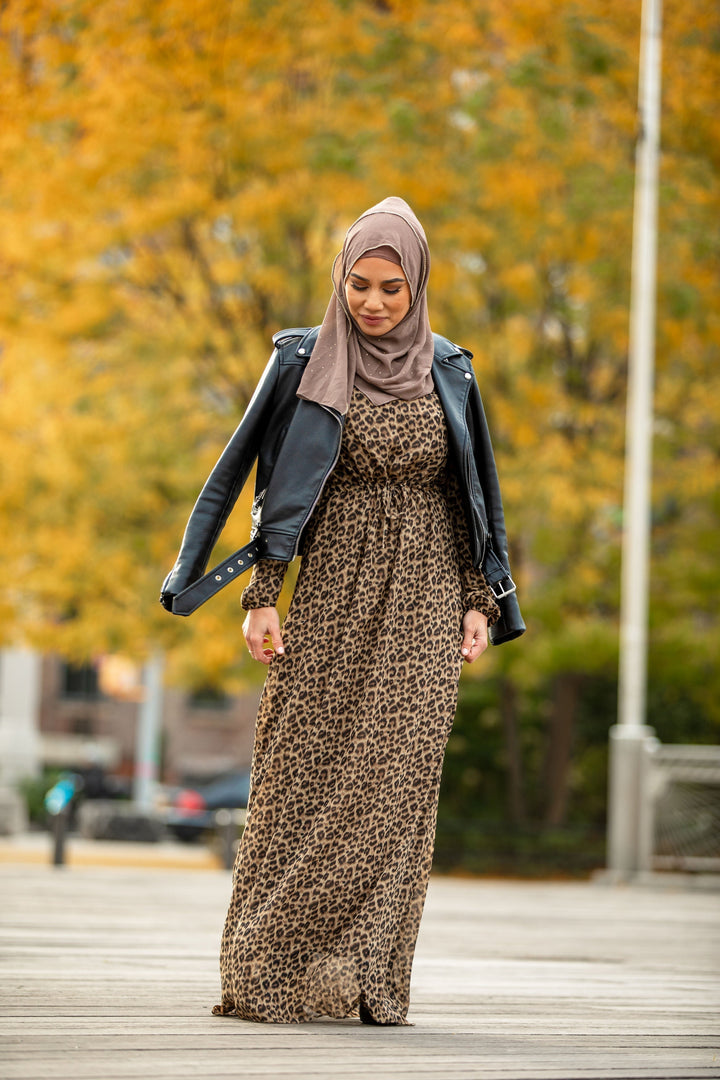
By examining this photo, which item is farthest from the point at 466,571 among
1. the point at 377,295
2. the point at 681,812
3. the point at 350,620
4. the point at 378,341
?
the point at 681,812

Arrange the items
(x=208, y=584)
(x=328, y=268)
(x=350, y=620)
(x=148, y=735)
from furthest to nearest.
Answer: (x=148, y=735), (x=328, y=268), (x=350, y=620), (x=208, y=584)

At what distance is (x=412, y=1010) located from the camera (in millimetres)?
4078

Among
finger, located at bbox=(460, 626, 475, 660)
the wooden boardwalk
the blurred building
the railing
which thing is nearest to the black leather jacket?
finger, located at bbox=(460, 626, 475, 660)

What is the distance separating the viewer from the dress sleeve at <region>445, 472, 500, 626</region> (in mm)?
4090

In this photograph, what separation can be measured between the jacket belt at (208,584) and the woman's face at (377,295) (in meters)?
0.69

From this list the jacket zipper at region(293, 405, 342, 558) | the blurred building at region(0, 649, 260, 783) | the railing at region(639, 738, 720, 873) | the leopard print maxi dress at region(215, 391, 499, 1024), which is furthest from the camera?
the blurred building at region(0, 649, 260, 783)

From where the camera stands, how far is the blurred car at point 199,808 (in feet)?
93.8

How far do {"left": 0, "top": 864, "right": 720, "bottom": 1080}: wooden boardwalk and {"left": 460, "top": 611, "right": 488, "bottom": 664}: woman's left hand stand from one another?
941mm

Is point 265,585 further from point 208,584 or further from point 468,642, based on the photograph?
point 468,642

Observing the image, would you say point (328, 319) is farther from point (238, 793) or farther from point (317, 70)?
point (238, 793)

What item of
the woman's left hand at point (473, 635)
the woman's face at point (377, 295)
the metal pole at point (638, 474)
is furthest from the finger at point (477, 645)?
the metal pole at point (638, 474)

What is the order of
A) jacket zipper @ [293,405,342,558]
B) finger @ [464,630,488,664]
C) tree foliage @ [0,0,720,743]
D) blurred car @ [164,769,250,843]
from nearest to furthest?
jacket zipper @ [293,405,342,558], finger @ [464,630,488,664], tree foliage @ [0,0,720,743], blurred car @ [164,769,250,843]

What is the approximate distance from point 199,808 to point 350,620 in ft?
83.5

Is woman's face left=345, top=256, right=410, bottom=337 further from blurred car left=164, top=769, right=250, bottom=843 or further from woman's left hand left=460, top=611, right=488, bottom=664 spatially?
blurred car left=164, top=769, right=250, bottom=843
